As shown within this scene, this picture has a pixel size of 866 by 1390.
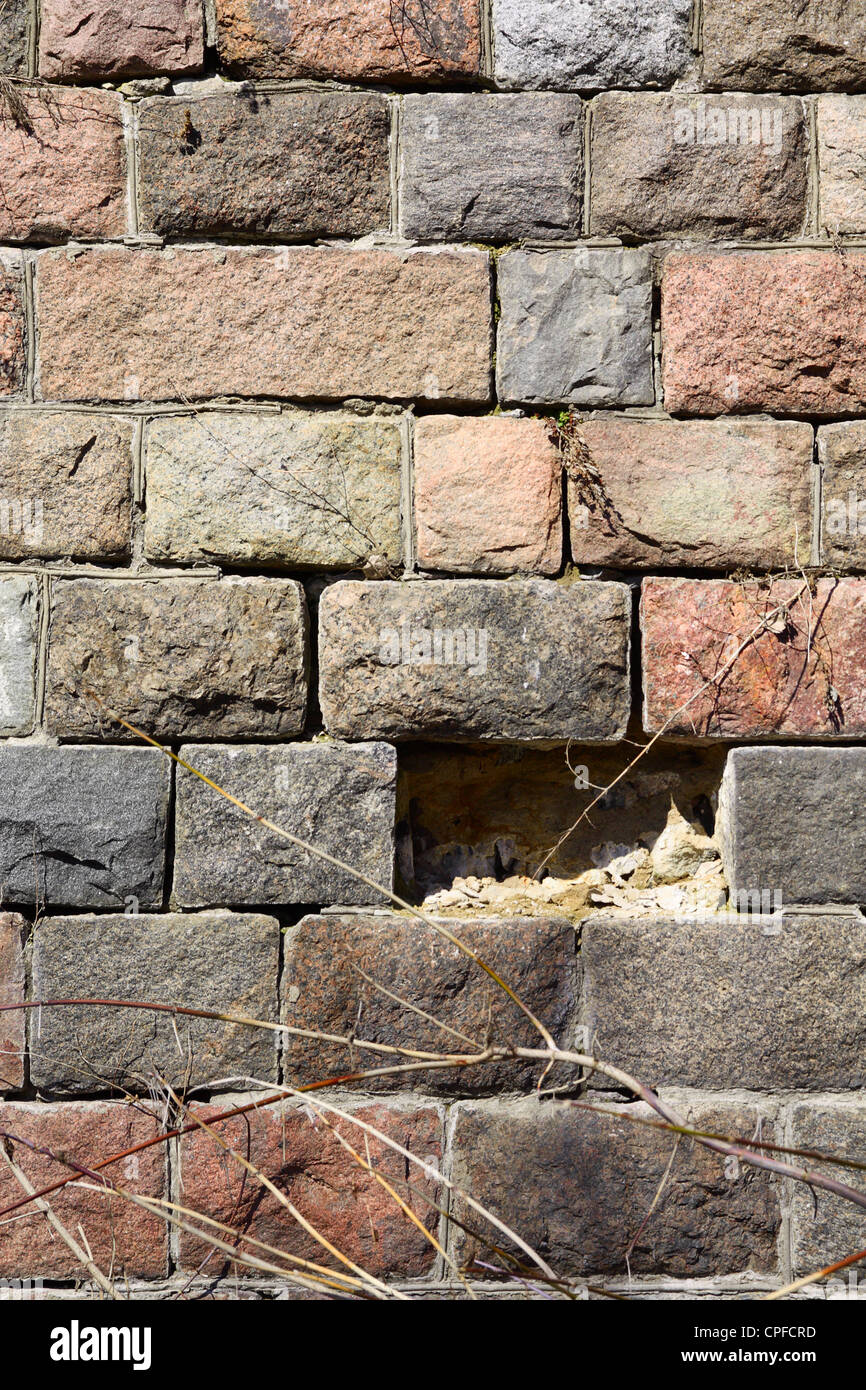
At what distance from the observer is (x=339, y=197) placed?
7.30 ft

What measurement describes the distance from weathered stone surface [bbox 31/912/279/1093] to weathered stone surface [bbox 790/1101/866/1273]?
1.10 m

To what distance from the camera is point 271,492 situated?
7.22 ft

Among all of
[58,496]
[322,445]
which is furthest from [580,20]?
[58,496]

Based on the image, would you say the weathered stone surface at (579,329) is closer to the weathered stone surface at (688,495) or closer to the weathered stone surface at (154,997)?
the weathered stone surface at (688,495)

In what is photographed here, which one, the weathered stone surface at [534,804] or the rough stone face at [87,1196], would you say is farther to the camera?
the weathered stone surface at [534,804]

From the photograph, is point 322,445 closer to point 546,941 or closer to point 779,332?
point 779,332

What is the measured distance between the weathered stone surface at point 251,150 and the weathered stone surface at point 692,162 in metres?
0.51

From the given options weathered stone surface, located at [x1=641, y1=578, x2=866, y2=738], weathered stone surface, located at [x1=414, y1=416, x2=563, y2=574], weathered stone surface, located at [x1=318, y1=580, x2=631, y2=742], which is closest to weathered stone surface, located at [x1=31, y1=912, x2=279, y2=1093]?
weathered stone surface, located at [x1=318, y1=580, x2=631, y2=742]

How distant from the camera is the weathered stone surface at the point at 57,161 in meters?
2.22

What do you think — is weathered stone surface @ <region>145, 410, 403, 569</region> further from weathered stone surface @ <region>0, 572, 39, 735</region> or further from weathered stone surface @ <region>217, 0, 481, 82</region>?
weathered stone surface @ <region>217, 0, 481, 82</region>

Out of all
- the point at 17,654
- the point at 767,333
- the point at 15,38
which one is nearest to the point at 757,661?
the point at 767,333

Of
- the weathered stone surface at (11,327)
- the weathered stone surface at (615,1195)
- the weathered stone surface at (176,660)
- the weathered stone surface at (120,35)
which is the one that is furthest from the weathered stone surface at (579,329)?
the weathered stone surface at (615,1195)

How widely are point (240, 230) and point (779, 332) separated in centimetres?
118

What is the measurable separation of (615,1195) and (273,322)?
196cm
